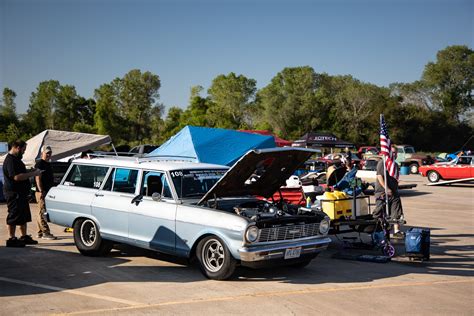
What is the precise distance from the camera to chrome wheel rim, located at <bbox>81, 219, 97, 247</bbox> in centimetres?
926

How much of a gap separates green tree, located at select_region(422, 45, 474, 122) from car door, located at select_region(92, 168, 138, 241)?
71.7 m

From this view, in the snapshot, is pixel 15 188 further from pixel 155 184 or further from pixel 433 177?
pixel 433 177

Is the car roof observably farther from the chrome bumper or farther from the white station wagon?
the chrome bumper

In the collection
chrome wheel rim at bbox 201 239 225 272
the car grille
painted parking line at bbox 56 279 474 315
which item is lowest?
painted parking line at bbox 56 279 474 315

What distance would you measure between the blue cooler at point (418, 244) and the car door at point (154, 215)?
4084mm

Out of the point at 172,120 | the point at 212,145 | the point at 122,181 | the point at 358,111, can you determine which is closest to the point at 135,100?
the point at 172,120

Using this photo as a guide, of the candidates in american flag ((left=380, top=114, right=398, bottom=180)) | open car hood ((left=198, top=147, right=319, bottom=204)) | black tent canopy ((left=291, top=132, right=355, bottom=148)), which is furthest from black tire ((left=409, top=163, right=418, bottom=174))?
open car hood ((left=198, top=147, right=319, bottom=204))

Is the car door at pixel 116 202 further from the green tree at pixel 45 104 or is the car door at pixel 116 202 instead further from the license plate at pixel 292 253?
the green tree at pixel 45 104

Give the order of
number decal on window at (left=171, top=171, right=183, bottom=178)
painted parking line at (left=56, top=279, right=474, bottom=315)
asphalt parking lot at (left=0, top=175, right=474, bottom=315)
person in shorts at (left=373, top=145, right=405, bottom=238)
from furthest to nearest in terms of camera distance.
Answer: person in shorts at (left=373, top=145, right=405, bottom=238), number decal on window at (left=171, top=171, right=183, bottom=178), asphalt parking lot at (left=0, top=175, right=474, bottom=315), painted parking line at (left=56, top=279, right=474, bottom=315)

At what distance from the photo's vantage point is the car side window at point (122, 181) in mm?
8844

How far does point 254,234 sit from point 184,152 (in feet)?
24.3

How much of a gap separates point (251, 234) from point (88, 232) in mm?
3555

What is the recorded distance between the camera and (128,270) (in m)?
8.15

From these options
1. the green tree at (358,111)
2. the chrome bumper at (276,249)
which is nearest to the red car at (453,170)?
the chrome bumper at (276,249)
